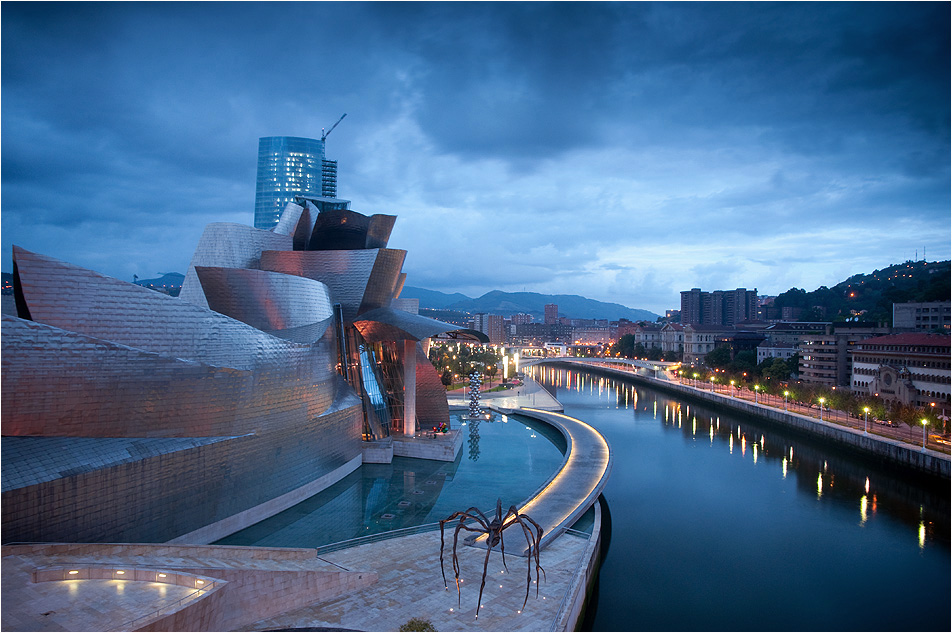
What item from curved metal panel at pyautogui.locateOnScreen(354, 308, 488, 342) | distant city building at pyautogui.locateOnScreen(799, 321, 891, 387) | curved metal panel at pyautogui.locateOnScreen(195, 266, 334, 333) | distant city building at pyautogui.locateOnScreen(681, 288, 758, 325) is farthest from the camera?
distant city building at pyautogui.locateOnScreen(681, 288, 758, 325)

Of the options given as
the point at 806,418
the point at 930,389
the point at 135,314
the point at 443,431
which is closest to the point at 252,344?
the point at 135,314

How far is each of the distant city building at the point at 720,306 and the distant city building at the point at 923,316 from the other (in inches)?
4303

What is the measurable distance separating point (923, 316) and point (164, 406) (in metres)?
76.5

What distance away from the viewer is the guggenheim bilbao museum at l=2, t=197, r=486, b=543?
12.8 metres

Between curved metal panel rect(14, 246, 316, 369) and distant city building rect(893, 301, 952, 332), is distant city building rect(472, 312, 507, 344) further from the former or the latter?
curved metal panel rect(14, 246, 316, 369)

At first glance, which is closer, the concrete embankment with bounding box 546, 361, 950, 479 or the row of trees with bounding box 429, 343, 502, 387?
the concrete embankment with bounding box 546, 361, 950, 479

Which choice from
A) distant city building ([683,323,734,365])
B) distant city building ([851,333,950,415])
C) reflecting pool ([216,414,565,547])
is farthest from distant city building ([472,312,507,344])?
reflecting pool ([216,414,565,547])

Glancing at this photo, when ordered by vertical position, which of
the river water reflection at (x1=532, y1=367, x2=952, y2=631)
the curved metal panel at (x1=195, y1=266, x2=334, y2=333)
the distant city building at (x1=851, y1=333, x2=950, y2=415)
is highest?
the curved metal panel at (x1=195, y1=266, x2=334, y2=333)

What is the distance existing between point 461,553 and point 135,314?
424 inches

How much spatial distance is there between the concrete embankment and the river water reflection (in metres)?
0.80

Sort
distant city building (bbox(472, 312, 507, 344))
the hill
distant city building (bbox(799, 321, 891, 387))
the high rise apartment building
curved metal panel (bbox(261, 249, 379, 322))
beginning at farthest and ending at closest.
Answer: distant city building (bbox(472, 312, 507, 344)) < the high rise apartment building < the hill < distant city building (bbox(799, 321, 891, 387)) < curved metal panel (bbox(261, 249, 379, 322))

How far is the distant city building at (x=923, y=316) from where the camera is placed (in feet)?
203

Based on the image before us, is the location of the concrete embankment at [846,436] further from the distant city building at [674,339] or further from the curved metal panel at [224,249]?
the distant city building at [674,339]

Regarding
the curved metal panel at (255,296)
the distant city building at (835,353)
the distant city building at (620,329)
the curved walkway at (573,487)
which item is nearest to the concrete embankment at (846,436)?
the distant city building at (835,353)
